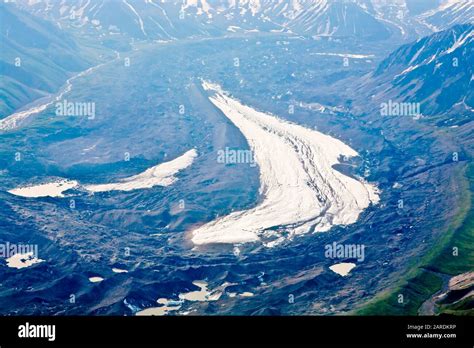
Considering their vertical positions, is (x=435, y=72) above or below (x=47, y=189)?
above

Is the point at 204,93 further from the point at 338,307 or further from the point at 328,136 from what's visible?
the point at 338,307

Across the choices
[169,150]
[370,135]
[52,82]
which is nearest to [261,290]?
[169,150]

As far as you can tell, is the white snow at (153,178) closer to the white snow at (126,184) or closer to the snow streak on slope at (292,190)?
the white snow at (126,184)

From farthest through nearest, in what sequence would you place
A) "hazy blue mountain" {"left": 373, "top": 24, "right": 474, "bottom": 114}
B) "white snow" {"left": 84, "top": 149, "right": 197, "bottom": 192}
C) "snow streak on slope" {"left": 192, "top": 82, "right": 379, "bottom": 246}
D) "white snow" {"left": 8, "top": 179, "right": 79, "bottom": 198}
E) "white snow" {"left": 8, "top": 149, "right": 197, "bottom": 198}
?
"hazy blue mountain" {"left": 373, "top": 24, "right": 474, "bottom": 114} → "white snow" {"left": 84, "top": 149, "right": 197, "bottom": 192} → "white snow" {"left": 8, "top": 149, "right": 197, "bottom": 198} → "white snow" {"left": 8, "top": 179, "right": 79, "bottom": 198} → "snow streak on slope" {"left": 192, "top": 82, "right": 379, "bottom": 246}

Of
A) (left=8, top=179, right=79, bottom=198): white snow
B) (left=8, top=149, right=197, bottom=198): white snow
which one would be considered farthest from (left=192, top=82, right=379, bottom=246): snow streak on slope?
(left=8, top=179, right=79, bottom=198): white snow

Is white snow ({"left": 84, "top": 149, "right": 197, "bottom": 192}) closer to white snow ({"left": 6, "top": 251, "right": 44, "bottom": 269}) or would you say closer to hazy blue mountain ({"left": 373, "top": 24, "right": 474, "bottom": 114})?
white snow ({"left": 6, "top": 251, "right": 44, "bottom": 269})

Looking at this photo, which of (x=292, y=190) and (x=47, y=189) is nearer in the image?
(x=47, y=189)

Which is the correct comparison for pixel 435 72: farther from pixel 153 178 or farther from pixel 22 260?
pixel 22 260

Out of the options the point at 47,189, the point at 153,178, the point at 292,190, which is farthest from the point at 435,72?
the point at 47,189

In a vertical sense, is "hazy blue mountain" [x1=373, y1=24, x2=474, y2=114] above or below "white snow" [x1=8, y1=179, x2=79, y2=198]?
above

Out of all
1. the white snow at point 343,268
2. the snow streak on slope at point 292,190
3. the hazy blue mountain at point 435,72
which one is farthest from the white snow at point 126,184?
the hazy blue mountain at point 435,72
